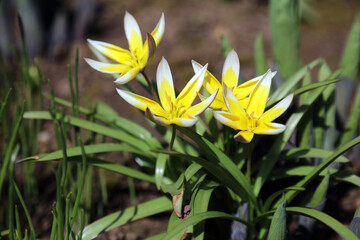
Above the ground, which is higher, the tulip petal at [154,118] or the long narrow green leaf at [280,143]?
the tulip petal at [154,118]

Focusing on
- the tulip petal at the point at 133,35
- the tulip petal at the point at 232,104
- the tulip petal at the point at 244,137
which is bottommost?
the tulip petal at the point at 244,137

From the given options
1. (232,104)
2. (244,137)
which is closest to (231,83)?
(232,104)

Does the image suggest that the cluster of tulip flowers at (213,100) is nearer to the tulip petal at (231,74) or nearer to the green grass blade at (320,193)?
the tulip petal at (231,74)

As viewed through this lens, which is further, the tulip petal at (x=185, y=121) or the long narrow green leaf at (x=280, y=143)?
the long narrow green leaf at (x=280, y=143)

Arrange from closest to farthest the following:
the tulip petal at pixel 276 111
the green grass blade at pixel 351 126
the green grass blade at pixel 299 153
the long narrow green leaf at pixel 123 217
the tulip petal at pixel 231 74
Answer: the tulip petal at pixel 276 111, the tulip petal at pixel 231 74, the long narrow green leaf at pixel 123 217, the green grass blade at pixel 299 153, the green grass blade at pixel 351 126

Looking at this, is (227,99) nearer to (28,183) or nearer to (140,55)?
(140,55)

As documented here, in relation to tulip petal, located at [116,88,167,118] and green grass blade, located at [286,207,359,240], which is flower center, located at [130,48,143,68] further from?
green grass blade, located at [286,207,359,240]

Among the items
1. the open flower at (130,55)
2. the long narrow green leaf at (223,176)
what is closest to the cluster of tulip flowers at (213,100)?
the open flower at (130,55)
